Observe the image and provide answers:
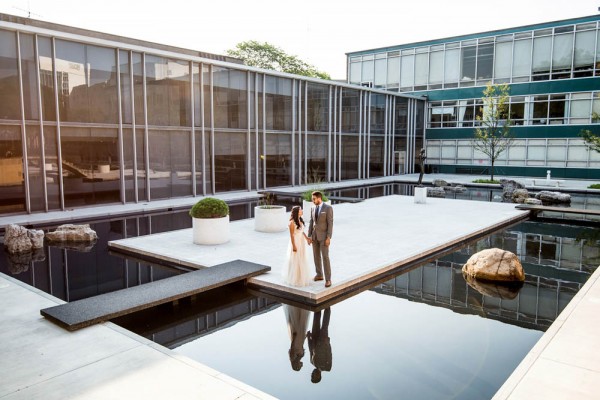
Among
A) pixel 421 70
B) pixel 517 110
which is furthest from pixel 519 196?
pixel 421 70

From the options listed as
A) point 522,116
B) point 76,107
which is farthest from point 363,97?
point 76,107

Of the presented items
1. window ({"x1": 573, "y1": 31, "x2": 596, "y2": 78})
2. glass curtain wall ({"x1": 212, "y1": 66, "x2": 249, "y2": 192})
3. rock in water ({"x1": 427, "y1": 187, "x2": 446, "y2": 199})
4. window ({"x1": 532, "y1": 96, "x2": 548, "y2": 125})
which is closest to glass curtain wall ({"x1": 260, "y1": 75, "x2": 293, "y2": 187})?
glass curtain wall ({"x1": 212, "y1": 66, "x2": 249, "y2": 192})

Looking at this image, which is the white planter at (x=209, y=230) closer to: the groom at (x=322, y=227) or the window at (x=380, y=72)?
the groom at (x=322, y=227)

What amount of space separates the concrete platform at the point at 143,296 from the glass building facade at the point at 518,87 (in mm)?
34057

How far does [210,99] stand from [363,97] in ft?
47.9

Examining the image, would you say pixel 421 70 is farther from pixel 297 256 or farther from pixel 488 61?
pixel 297 256

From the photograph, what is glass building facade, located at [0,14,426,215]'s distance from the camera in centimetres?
1697

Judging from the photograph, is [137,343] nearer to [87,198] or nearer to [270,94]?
[87,198]

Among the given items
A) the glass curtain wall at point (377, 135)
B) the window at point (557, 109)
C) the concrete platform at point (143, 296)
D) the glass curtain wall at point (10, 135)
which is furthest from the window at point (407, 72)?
the concrete platform at point (143, 296)

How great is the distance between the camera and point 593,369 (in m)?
5.37

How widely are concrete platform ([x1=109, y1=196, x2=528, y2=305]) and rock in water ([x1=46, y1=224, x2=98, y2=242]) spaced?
1301 mm

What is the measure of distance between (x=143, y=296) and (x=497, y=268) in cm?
686

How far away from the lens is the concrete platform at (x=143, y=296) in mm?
6695

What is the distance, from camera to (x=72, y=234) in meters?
12.9
